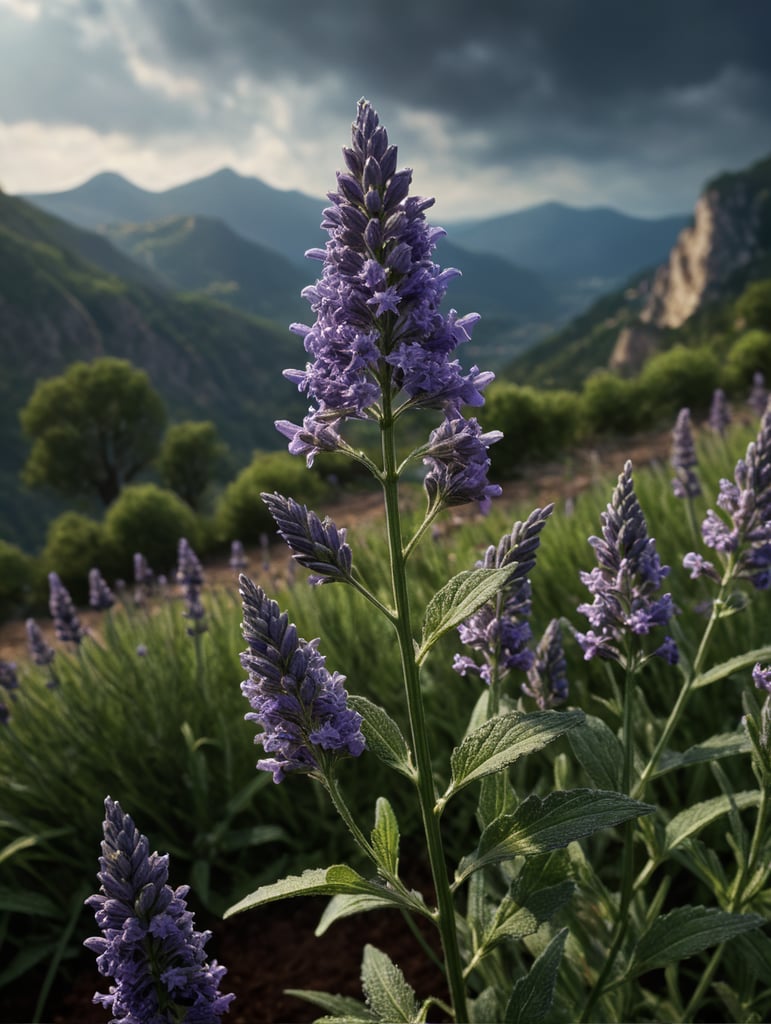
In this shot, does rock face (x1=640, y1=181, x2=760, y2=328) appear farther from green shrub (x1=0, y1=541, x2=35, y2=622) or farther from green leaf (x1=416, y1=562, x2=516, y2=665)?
green leaf (x1=416, y1=562, x2=516, y2=665)

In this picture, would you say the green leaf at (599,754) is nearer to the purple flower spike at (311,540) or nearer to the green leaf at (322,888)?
the green leaf at (322,888)

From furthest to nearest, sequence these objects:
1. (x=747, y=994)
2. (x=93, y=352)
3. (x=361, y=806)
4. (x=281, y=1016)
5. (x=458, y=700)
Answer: (x=93, y=352), (x=458, y=700), (x=361, y=806), (x=281, y=1016), (x=747, y=994)

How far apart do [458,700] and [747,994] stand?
1.77 m

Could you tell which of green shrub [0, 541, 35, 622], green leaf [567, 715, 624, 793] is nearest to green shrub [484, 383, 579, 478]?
green shrub [0, 541, 35, 622]

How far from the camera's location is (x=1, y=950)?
3270 millimetres

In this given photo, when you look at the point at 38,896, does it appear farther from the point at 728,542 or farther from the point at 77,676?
the point at 728,542

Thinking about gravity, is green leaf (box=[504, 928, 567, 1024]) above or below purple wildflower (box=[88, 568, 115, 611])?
below

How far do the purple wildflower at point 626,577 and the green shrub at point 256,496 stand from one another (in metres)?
13.7

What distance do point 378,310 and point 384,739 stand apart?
0.84m

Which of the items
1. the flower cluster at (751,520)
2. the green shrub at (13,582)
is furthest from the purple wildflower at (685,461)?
the green shrub at (13,582)

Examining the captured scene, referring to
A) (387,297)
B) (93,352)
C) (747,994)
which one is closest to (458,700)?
(747,994)

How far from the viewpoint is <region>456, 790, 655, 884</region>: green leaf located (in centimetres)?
126

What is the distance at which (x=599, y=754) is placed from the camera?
1.79 m

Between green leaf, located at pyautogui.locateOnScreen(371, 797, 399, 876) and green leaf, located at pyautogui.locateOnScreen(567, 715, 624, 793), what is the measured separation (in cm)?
45
